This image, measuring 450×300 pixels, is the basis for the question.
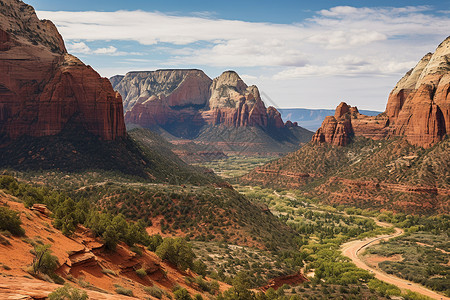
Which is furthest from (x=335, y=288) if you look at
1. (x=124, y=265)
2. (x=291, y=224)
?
(x=291, y=224)

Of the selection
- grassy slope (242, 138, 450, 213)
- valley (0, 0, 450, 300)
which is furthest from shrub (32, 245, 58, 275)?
grassy slope (242, 138, 450, 213)

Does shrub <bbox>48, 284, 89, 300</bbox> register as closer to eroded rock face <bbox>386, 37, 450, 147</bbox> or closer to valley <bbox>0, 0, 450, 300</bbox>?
valley <bbox>0, 0, 450, 300</bbox>

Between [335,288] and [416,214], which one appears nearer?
[335,288]

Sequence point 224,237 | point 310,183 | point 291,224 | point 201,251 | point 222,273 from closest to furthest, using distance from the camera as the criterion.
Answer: point 222,273 → point 201,251 → point 224,237 → point 291,224 → point 310,183

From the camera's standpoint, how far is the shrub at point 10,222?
32.0 meters

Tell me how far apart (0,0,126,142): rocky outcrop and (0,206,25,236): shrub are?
90.7m

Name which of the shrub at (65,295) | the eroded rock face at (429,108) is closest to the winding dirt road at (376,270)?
the eroded rock face at (429,108)

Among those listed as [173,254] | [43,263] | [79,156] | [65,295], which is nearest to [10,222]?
Result: [43,263]

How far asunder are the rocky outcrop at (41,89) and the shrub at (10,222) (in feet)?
298

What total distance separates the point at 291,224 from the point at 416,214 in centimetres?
4138

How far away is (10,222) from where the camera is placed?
3222 cm

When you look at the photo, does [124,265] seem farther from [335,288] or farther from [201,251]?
[335,288]

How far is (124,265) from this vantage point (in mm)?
38938

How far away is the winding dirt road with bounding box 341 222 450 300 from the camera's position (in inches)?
2562
